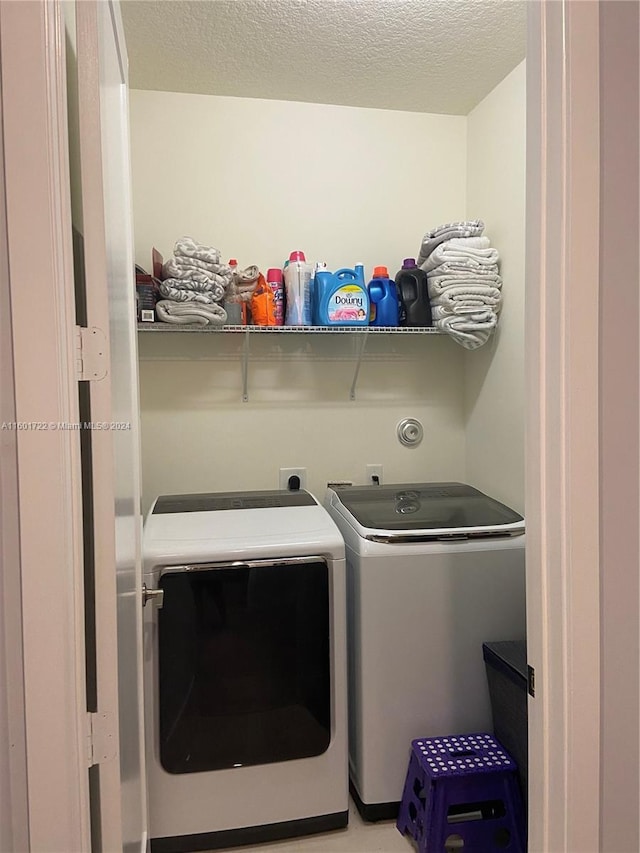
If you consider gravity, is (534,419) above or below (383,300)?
below

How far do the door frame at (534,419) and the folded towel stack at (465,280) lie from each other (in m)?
1.21

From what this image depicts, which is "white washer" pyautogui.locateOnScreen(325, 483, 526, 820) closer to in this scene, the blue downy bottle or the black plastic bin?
the black plastic bin

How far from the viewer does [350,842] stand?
1.95m

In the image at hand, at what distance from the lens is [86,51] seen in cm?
100

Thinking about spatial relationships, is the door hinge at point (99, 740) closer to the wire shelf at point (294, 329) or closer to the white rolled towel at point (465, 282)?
the wire shelf at point (294, 329)

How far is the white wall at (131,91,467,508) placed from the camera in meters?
2.50

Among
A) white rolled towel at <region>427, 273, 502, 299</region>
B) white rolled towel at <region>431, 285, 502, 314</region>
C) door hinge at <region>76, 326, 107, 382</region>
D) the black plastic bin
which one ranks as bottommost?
the black plastic bin

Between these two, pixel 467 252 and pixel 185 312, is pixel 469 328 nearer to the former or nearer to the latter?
pixel 467 252

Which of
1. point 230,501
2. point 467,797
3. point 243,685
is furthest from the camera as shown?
point 230,501

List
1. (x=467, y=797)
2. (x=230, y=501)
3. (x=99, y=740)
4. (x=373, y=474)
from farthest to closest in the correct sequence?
1. (x=373, y=474)
2. (x=230, y=501)
3. (x=467, y=797)
4. (x=99, y=740)

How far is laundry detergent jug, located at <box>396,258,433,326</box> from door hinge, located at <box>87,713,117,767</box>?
1.84m

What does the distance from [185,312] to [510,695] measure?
1.62m

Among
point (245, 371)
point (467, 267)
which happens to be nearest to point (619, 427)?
point (467, 267)

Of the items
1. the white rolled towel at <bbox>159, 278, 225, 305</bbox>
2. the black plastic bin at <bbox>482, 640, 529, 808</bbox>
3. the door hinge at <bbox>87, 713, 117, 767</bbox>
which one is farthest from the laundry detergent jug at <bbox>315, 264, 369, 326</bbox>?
the door hinge at <bbox>87, 713, 117, 767</bbox>
